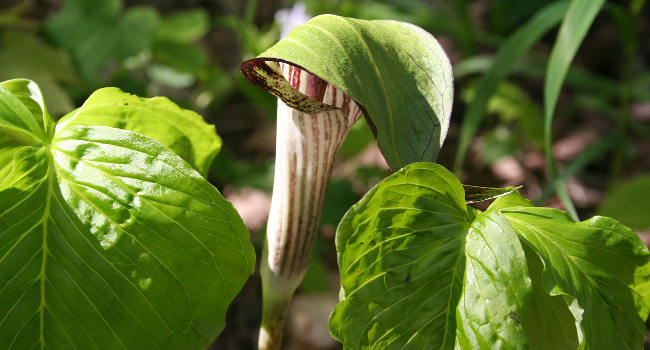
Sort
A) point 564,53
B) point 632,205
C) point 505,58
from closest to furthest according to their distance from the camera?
point 564,53
point 505,58
point 632,205

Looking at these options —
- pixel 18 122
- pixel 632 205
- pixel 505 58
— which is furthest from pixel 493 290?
pixel 632 205


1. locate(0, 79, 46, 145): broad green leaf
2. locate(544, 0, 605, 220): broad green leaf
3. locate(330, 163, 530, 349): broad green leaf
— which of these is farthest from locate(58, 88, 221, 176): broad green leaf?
locate(544, 0, 605, 220): broad green leaf

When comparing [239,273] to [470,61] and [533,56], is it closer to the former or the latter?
[470,61]

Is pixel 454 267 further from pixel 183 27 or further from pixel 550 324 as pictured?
pixel 183 27

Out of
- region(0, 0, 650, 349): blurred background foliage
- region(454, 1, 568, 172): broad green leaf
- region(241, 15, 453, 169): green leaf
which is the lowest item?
region(0, 0, 650, 349): blurred background foliage

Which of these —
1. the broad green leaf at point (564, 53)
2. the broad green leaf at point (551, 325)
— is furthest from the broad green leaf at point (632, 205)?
the broad green leaf at point (551, 325)

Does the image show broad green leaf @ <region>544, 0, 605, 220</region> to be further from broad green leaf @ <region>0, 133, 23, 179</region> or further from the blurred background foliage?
broad green leaf @ <region>0, 133, 23, 179</region>
